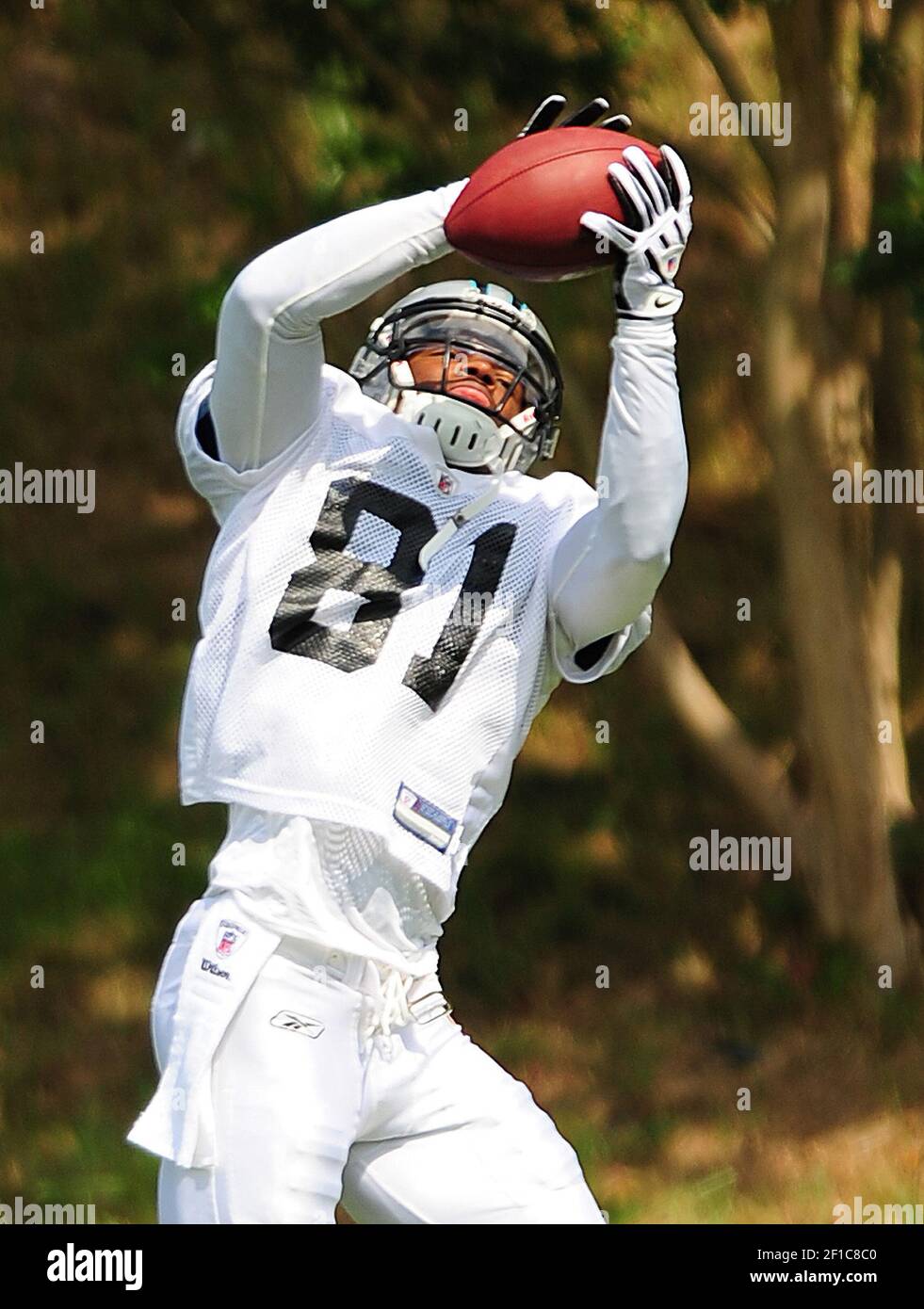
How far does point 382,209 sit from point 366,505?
1.55 feet

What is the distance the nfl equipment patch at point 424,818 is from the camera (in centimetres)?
323

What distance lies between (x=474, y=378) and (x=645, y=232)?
447 mm

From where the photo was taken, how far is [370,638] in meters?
3.29

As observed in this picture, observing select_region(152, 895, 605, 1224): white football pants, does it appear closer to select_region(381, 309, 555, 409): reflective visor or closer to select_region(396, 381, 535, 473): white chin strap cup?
select_region(396, 381, 535, 473): white chin strap cup

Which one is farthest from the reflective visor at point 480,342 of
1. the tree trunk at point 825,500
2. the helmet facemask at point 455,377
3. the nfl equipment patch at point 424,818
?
the tree trunk at point 825,500

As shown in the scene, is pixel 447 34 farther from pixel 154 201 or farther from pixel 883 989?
pixel 883 989

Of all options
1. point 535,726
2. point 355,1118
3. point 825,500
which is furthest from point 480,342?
point 535,726

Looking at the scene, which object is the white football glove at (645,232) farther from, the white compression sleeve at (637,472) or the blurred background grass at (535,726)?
the blurred background grass at (535,726)

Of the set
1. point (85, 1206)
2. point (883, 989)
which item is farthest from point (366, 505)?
A: point (883, 989)

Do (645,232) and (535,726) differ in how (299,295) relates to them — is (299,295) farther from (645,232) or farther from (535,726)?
(535,726)

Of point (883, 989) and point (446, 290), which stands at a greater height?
point (446, 290)

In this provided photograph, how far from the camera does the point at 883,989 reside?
6.44m

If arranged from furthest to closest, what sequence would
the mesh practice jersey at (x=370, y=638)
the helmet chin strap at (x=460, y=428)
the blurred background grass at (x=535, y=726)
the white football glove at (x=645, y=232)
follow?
the blurred background grass at (x=535, y=726) < the helmet chin strap at (x=460, y=428) < the mesh practice jersey at (x=370, y=638) < the white football glove at (x=645, y=232)

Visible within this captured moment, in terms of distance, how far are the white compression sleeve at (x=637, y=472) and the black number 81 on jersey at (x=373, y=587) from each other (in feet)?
0.66
